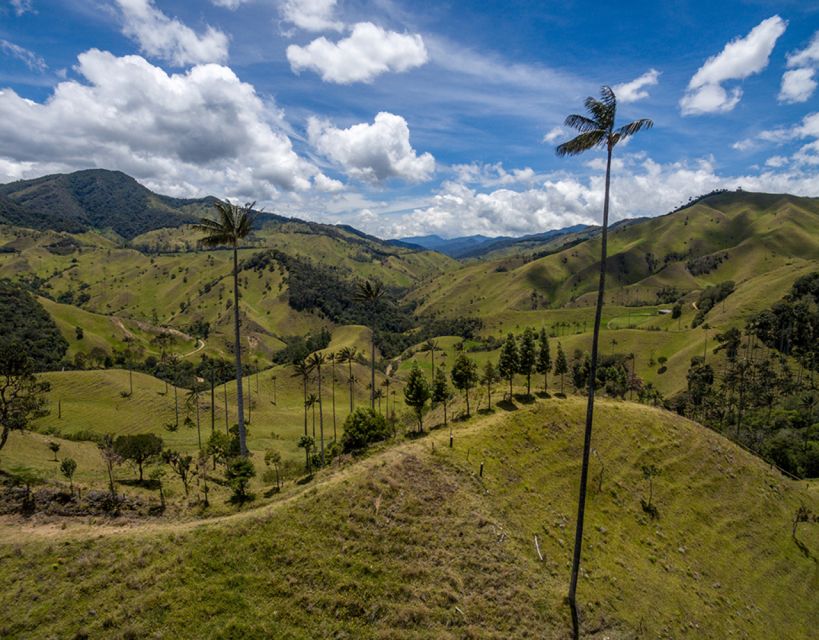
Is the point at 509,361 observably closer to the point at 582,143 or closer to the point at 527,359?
the point at 527,359

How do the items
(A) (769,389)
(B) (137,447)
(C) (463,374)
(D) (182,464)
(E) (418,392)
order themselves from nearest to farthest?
(D) (182,464), (B) (137,447), (E) (418,392), (C) (463,374), (A) (769,389)

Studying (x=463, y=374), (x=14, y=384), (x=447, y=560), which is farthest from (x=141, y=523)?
(x=463, y=374)

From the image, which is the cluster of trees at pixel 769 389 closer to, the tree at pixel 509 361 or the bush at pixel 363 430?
the tree at pixel 509 361

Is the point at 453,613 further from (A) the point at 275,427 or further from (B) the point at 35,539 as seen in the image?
(A) the point at 275,427

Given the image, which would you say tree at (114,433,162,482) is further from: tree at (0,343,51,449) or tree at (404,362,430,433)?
tree at (404,362,430,433)

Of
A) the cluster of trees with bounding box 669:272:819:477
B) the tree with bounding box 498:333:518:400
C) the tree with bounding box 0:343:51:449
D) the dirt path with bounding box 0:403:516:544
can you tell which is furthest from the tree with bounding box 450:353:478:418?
the cluster of trees with bounding box 669:272:819:477

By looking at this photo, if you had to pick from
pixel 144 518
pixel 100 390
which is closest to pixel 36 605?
pixel 144 518

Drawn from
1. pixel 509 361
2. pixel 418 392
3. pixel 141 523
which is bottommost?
pixel 141 523
